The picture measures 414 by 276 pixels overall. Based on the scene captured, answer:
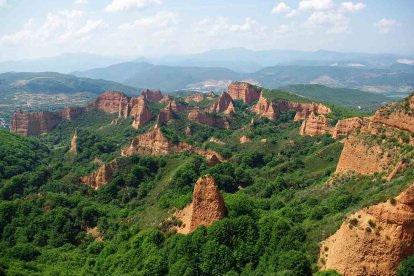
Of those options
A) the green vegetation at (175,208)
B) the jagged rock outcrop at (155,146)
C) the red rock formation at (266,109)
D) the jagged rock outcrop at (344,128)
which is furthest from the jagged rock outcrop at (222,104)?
the jagged rock outcrop at (344,128)

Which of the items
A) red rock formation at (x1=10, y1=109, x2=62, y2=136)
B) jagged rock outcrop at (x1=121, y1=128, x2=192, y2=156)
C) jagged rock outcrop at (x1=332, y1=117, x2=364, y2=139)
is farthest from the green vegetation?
red rock formation at (x1=10, y1=109, x2=62, y2=136)

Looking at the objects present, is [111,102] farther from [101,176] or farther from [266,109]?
[101,176]

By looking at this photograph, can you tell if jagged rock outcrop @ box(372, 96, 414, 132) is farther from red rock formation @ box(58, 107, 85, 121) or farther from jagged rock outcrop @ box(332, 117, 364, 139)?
red rock formation @ box(58, 107, 85, 121)

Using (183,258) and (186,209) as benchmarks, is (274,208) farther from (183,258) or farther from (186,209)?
(183,258)

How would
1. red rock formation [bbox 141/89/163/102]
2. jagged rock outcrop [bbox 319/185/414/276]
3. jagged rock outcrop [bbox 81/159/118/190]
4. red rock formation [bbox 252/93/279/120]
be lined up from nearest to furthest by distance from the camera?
jagged rock outcrop [bbox 319/185/414/276], jagged rock outcrop [bbox 81/159/118/190], red rock formation [bbox 252/93/279/120], red rock formation [bbox 141/89/163/102]

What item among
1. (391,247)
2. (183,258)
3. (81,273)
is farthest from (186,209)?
(391,247)

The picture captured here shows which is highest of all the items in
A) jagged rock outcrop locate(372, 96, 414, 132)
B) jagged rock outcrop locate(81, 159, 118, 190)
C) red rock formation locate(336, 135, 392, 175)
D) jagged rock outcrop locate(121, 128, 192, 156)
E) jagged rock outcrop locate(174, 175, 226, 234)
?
jagged rock outcrop locate(372, 96, 414, 132)

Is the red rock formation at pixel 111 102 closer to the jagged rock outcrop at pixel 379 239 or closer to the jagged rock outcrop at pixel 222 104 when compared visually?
the jagged rock outcrop at pixel 222 104
